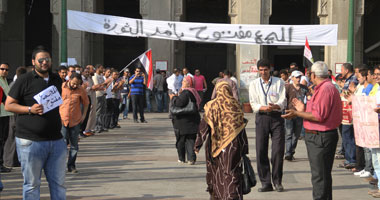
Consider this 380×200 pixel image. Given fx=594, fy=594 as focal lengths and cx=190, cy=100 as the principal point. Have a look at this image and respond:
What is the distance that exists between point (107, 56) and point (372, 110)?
2605 cm

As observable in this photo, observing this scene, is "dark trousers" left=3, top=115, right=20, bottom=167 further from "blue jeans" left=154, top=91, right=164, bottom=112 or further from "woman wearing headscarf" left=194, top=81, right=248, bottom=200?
"blue jeans" left=154, top=91, right=164, bottom=112

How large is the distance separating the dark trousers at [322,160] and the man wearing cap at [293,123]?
4.74 m

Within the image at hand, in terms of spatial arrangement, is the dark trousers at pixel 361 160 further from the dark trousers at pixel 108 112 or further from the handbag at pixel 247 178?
the dark trousers at pixel 108 112

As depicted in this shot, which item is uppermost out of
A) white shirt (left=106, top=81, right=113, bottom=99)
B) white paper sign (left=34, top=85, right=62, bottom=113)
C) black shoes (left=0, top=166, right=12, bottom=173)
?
white paper sign (left=34, top=85, right=62, bottom=113)

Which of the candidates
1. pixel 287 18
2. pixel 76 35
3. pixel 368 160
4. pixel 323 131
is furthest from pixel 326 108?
pixel 287 18

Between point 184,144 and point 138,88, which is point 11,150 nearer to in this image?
point 184,144

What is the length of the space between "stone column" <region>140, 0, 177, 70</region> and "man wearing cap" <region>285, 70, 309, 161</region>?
13.6 meters

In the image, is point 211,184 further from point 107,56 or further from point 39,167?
point 107,56

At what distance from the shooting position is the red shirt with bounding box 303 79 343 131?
24.2 feet

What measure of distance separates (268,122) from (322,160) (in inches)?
81.7

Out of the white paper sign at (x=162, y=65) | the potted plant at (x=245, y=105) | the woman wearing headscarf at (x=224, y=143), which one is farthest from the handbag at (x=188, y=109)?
the white paper sign at (x=162, y=65)

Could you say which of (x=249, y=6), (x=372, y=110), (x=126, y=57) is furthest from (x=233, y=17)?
(x=372, y=110)

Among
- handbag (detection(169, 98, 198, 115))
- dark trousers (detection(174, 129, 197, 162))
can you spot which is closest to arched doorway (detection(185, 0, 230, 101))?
dark trousers (detection(174, 129, 197, 162))

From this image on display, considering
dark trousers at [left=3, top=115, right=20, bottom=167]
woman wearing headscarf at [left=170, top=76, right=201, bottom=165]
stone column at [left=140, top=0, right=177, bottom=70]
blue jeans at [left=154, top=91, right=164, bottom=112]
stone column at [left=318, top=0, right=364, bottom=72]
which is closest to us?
dark trousers at [left=3, top=115, right=20, bottom=167]
